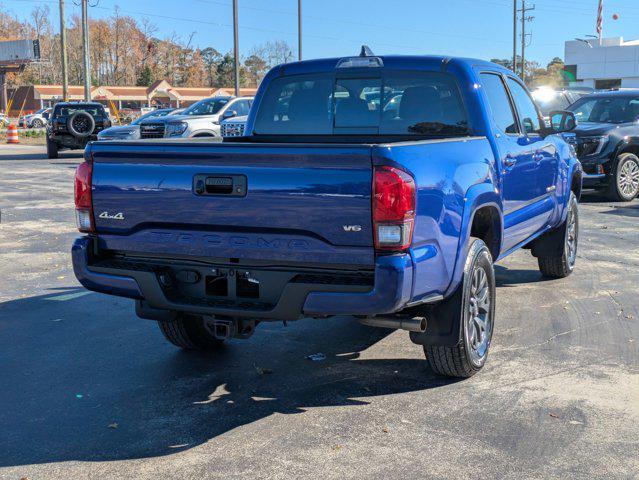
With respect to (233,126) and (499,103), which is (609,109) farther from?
(499,103)

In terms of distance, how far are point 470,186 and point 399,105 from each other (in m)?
1.26

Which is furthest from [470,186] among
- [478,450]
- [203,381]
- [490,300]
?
[203,381]

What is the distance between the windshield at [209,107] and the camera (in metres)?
21.3

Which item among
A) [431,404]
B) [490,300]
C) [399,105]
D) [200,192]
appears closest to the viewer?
[200,192]

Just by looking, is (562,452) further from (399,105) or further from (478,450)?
(399,105)

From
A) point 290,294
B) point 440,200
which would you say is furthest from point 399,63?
point 290,294

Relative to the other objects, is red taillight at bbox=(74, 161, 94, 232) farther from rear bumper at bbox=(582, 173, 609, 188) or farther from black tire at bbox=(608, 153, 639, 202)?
black tire at bbox=(608, 153, 639, 202)

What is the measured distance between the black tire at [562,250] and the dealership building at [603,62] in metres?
51.7

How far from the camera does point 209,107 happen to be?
2144cm

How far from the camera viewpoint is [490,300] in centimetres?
540

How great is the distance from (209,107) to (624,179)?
446 inches

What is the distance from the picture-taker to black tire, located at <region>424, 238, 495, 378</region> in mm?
4805

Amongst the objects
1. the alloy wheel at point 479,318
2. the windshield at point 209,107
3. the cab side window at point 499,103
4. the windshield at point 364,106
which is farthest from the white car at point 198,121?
the alloy wheel at point 479,318

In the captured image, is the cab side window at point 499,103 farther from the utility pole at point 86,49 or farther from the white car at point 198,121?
the utility pole at point 86,49
